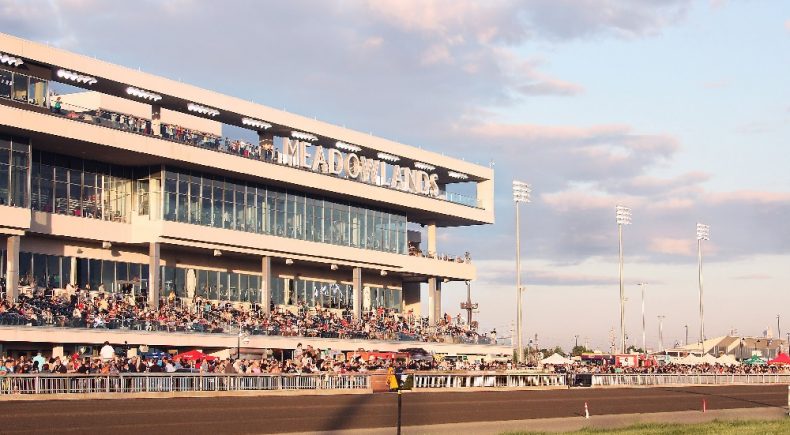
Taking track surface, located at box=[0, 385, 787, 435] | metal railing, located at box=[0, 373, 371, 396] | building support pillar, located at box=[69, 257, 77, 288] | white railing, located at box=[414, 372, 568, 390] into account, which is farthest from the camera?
building support pillar, located at box=[69, 257, 77, 288]

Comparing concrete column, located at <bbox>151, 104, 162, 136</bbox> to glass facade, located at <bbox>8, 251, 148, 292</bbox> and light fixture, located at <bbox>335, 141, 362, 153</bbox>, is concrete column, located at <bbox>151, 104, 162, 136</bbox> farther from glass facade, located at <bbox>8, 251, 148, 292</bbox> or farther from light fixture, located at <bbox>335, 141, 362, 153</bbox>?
light fixture, located at <bbox>335, 141, 362, 153</bbox>

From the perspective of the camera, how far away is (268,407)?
41.2 m

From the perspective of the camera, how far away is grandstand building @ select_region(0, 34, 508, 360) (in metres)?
61.1

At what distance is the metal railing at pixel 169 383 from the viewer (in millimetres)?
41812

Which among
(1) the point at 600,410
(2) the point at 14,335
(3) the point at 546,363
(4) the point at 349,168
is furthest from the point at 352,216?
(1) the point at 600,410

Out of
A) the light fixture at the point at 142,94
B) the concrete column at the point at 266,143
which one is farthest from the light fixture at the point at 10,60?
the concrete column at the point at 266,143

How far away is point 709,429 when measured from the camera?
3694 centimetres

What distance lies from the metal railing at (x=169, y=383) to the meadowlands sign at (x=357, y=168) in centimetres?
2438

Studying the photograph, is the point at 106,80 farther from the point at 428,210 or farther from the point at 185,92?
the point at 428,210

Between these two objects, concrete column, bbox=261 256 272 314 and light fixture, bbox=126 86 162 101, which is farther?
concrete column, bbox=261 256 272 314

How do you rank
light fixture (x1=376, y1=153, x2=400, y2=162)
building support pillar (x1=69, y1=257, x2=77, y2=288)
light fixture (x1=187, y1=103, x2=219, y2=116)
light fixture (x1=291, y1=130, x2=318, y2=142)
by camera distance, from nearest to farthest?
building support pillar (x1=69, y1=257, x2=77, y2=288), light fixture (x1=187, y1=103, x2=219, y2=116), light fixture (x1=291, y1=130, x2=318, y2=142), light fixture (x1=376, y1=153, x2=400, y2=162)

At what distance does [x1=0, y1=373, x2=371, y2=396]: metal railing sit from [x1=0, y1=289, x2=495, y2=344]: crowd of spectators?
41.8 ft

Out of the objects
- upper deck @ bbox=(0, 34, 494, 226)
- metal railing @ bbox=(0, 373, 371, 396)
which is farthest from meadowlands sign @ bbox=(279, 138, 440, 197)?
metal railing @ bbox=(0, 373, 371, 396)

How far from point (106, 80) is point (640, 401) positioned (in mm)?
32028
